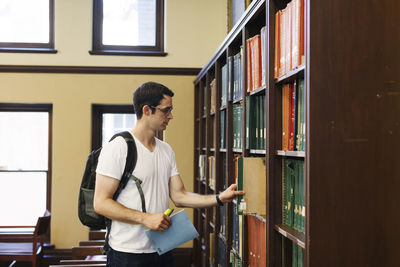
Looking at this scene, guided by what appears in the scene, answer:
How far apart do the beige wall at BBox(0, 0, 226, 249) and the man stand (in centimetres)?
320

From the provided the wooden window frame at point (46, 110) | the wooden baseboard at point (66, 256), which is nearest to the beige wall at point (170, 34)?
the wooden window frame at point (46, 110)

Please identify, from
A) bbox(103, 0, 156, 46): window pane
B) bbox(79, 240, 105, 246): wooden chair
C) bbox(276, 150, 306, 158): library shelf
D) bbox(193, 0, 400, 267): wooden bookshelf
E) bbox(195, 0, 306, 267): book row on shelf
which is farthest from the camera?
bbox(103, 0, 156, 46): window pane

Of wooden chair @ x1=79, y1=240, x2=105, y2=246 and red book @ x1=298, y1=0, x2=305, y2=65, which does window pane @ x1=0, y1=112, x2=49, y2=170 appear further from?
red book @ x1=298, y1=0, x2=305, y2=65

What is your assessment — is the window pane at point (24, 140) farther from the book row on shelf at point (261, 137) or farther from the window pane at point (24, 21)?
the book row on shelf at point (261, 137)

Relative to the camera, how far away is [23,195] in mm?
5684

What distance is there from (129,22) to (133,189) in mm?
3896

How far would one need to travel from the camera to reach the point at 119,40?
573 cm

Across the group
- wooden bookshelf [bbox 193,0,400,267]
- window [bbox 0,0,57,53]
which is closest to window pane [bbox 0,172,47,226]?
window [bbox 0,0,57,53]

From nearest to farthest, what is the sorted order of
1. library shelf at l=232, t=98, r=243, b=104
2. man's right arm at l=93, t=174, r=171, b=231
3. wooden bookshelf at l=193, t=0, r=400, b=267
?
wooden bookshelf at l=193, t=0, r=400, b=267, man's right arm at l=93, t=174, r=171, b=231, library shelf at l=232, t=98, r=243, b=104

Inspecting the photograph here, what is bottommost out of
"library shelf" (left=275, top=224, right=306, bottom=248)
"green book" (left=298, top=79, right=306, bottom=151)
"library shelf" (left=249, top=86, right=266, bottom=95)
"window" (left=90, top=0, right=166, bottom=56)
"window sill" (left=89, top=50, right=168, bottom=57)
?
"library shelf" (left=275, top=224, right=306, bottom=248)

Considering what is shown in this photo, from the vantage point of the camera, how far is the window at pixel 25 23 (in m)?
5.62

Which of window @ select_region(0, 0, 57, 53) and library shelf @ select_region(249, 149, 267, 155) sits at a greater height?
window @ select_region(0, 0, 57, 53)

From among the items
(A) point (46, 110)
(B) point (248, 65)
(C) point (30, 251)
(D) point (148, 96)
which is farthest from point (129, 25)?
(D) point (148, 96)

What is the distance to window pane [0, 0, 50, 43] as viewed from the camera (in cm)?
563
